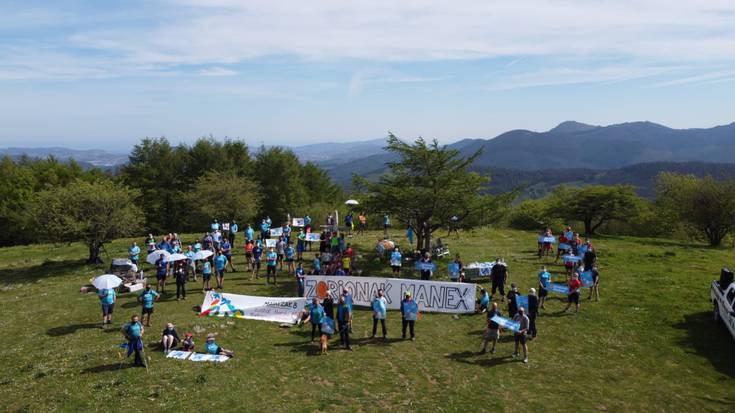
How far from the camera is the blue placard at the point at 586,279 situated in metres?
25.3

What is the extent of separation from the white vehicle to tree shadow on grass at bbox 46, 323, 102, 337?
2802cm

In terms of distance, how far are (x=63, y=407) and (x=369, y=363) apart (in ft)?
32.6

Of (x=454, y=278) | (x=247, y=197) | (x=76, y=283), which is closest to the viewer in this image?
(x=454, y=278)

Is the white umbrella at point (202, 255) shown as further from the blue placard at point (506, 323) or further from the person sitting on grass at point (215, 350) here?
the blue placard at point (506, 323)

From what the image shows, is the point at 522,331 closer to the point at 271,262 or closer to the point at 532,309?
the point at 532,309

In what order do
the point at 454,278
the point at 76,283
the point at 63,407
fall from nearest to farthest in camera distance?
the point at 63,407, the point at 454,278, the point at 76,283

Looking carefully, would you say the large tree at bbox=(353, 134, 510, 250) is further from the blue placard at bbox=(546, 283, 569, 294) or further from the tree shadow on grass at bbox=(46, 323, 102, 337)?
the tree shadow on grass at bbox=(46, 323, 102, 337)

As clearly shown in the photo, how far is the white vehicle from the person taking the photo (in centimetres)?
2000

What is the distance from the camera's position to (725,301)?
20.9 m

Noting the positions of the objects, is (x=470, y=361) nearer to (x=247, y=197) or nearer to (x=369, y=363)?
(x=369, y=363)

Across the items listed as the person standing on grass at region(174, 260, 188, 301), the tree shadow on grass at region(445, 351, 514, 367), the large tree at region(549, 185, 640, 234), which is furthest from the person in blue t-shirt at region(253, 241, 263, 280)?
the large tree at region(549, 185, 640, 234)

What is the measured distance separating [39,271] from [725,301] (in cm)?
4322

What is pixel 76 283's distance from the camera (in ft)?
100

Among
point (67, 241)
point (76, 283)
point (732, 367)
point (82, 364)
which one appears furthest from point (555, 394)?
point (67, 241)
